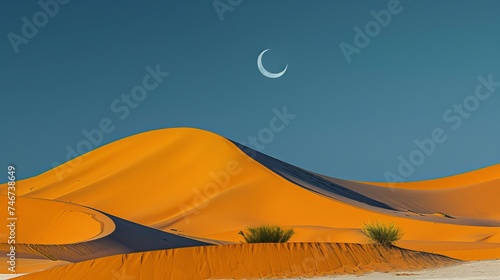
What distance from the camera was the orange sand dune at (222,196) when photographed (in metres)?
58.1

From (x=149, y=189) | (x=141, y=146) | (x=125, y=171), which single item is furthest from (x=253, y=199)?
(x=141, y=146)

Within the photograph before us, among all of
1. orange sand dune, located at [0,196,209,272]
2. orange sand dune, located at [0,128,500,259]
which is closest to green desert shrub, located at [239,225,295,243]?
orange sand dune, located at [0,196,209,272]

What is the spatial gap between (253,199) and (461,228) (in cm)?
1740

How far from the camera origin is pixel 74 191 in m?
75.6

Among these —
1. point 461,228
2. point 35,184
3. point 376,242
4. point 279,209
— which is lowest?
point 376,242

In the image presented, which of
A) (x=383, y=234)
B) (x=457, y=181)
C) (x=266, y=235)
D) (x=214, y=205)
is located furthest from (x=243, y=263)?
(x=457, y=181)

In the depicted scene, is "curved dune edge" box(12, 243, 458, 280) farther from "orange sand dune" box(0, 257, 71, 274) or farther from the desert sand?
"orange sand dune" box(0, 257, 71, 274)

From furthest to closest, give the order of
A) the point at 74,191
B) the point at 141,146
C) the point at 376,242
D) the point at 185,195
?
the point at 141,146 < the point at 74,191 < the point at 185,195 < the point at 376,242

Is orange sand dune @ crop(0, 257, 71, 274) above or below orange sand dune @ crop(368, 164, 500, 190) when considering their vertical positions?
below

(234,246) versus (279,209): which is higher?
(279,209)

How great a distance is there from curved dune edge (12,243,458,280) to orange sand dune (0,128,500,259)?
23444mm

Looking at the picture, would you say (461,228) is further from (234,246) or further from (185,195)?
(234,246)

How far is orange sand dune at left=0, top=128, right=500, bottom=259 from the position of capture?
58094 millimetres

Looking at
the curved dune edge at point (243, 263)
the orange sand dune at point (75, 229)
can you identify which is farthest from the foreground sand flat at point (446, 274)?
the orange sand dune at point (75, 229)
